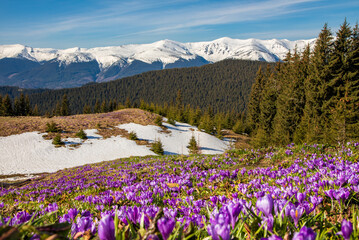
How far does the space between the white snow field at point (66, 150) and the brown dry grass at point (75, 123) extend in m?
1.81

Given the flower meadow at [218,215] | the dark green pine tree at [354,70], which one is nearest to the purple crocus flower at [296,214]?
the flower meadow at [218,215]

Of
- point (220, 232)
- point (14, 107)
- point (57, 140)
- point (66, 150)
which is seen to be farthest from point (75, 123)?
point (14, 107)

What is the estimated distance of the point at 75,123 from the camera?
131 feet

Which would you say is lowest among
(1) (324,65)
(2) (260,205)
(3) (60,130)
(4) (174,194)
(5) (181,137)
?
(5) (181,137)

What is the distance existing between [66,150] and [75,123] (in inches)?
423

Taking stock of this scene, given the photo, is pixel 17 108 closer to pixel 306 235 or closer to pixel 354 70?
pixel 354 70

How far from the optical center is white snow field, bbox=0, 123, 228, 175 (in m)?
25.5

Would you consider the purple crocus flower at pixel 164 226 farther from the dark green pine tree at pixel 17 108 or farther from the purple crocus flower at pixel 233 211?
the dark green pine tree at pixel 17 108

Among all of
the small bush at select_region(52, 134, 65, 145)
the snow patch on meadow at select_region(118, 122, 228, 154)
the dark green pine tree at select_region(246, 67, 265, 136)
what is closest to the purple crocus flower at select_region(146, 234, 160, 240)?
the snow patch on meadow at select_region(118, 122, 228, 154)

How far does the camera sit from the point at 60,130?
35.7 m

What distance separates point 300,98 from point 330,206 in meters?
33.3

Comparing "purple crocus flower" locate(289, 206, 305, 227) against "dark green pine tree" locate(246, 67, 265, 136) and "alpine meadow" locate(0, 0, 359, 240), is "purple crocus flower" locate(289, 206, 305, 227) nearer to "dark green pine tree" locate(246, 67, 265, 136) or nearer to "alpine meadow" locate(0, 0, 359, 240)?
"alpine meadow" locate(0, 0, 359, 240)

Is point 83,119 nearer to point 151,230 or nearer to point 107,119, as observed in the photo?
point 107,119

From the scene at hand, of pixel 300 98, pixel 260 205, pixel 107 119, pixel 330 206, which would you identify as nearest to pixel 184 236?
pixel 260 205
